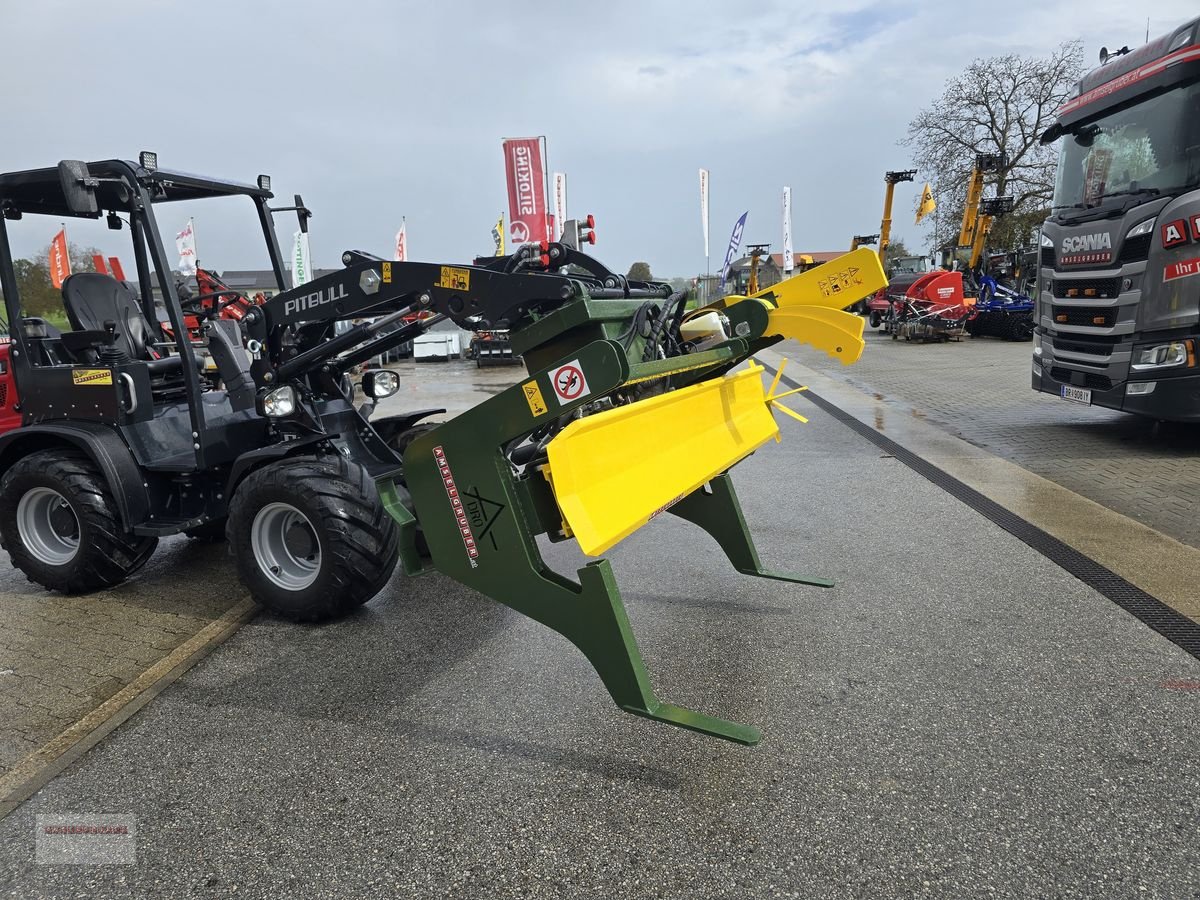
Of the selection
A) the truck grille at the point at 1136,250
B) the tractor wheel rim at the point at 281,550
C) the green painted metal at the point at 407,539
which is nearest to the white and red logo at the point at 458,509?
the green painted metal at the point at 407,539

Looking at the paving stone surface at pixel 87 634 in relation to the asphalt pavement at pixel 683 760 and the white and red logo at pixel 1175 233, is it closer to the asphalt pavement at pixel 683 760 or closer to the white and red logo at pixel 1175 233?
the asphalt pavement at pixel 683 760

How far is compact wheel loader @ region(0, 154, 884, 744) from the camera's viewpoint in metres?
2.80

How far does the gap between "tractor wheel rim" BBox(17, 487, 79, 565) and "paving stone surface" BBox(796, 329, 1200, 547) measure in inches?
278

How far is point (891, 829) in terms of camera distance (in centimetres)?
237

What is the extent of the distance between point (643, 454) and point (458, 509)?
782 millimetres

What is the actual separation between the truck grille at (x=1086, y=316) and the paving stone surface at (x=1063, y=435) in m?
1.25

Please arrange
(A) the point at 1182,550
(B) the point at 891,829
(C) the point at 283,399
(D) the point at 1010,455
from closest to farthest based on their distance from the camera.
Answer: (B) the point at 891,829, (C) the point at 283,399, (A) the point at 1182,550, (D) the point at 1010,455

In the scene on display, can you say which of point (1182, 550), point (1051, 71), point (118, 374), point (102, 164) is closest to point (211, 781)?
point (118, 374)

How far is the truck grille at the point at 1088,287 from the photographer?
724 centimetres

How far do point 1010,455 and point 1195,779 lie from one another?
5.58 m

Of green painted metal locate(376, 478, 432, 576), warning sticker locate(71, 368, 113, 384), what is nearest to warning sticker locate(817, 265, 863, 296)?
green painted metal locate(376, 478, 432, 576)

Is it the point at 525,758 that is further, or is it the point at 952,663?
the point at 952,663

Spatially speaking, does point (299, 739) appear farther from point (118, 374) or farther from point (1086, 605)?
point (1086, 605)

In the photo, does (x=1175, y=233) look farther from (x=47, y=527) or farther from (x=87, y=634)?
(x=47, y=527)
